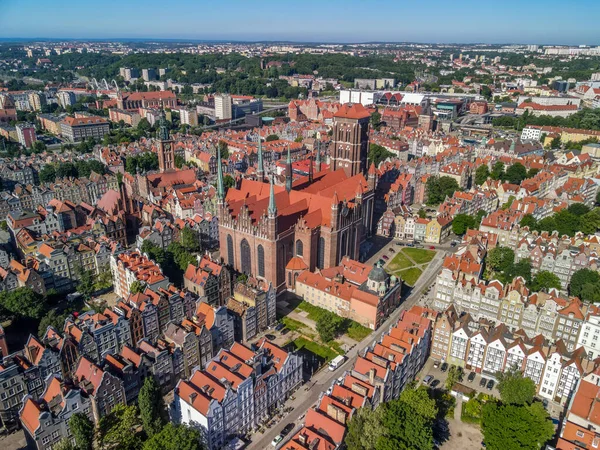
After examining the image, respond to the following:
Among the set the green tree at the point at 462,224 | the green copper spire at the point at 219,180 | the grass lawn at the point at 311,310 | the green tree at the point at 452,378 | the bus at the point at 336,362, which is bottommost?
the grass lawn at the point at 311,310

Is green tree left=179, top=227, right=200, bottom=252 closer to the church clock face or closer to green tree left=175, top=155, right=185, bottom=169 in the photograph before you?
the church clock face

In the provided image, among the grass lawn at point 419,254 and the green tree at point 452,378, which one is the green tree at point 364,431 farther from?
the grass lawn at point 419,254

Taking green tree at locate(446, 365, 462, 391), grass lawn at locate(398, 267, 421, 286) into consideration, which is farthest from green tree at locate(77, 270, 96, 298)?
green tree at locate(446, 365, 462, 391)

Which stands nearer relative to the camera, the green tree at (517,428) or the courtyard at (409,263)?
the green tree at (517,428)

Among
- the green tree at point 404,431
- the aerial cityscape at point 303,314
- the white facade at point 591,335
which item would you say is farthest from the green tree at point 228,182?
the white facade at point 591,335

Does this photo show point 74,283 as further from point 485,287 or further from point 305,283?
point 485,287

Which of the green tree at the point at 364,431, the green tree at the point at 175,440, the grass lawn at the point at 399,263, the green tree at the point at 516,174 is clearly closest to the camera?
Answer: the green tree at the point at 175,440
